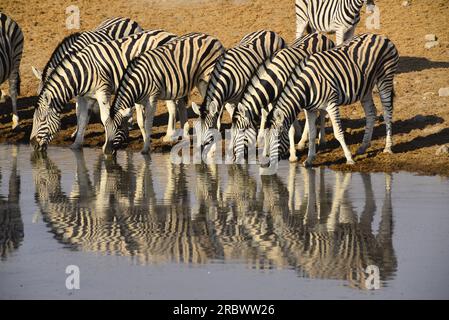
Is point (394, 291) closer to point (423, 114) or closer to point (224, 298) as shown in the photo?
point (224, 298)

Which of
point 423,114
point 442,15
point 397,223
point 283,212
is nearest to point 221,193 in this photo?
point 283,212

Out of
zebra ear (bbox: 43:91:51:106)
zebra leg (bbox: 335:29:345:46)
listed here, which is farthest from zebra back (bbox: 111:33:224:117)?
zebra leg (bbox: 335:29:345:46)

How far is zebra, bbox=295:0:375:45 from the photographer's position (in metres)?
27.3

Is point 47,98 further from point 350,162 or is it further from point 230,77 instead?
point 350,162

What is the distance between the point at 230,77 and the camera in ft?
71.1

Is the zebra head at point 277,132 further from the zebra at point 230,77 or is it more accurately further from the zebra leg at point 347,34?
the zebra leg at point 347,34

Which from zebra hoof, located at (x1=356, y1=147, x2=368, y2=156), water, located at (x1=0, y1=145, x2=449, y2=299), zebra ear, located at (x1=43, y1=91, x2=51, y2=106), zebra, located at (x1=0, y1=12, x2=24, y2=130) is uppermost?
zebra, located at (x1=0, y1=12, x2=24, y2=130)

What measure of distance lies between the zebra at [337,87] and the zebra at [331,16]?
231 inches

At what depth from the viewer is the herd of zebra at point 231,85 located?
65.6 ft

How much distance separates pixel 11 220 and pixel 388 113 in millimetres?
7723

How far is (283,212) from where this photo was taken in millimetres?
16312

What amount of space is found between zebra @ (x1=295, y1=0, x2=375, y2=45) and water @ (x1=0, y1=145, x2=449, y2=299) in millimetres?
7922

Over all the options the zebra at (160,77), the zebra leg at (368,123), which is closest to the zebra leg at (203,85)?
the zebra at (160,77)

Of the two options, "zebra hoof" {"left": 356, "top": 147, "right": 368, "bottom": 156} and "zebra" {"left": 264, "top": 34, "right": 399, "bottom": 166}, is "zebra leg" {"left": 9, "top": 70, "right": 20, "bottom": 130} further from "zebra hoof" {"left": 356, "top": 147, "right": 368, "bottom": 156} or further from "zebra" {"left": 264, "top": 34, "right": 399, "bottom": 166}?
"zebra hoof" {"left": 356, "top": 147, "right": 368, "bottom": 156}
